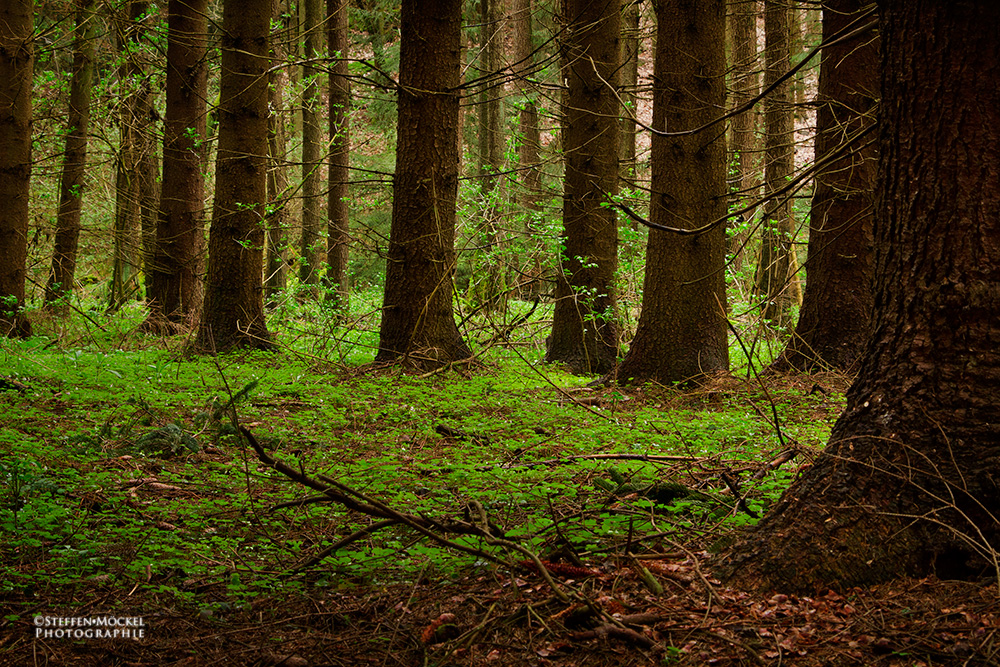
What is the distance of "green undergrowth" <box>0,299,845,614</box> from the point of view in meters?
3.79

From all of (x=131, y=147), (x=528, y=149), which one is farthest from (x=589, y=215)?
(x=528, y=149)

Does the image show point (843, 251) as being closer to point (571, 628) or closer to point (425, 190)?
point (425, 190)

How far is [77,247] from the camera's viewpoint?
1238 cm

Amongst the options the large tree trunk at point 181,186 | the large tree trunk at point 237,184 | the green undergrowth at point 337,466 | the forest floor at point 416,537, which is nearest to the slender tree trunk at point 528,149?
the green undergrowth at point 337,466

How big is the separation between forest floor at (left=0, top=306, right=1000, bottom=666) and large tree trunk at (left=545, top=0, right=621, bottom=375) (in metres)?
2.47

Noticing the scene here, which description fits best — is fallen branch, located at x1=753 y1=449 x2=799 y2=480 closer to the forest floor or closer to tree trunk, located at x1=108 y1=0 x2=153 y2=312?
the forest floor

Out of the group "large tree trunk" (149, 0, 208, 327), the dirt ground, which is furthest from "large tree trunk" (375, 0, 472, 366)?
the dirt ground

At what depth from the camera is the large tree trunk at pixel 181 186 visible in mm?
11711

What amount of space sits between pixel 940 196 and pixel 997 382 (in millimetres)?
764

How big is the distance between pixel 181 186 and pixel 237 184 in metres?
2.42

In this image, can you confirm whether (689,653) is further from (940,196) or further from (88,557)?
(88,557)

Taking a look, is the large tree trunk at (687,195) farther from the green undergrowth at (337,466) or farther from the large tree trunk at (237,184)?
the large tree trunk at (237,184)

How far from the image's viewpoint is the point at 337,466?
557 cm

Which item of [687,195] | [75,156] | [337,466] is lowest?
[337,466]
